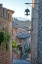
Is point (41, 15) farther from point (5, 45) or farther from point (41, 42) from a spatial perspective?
point (5, 45)

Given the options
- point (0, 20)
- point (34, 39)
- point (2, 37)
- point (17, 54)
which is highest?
point (0, 20)

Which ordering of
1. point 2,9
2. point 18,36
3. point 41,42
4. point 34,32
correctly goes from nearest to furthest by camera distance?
point 41,42, point 2,9, point 34,32, point 18,36

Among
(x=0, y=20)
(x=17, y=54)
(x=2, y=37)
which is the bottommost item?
(x=17, y=54)

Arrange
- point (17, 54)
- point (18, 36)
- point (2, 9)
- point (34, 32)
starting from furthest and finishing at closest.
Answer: point (18, 36), point (17, 54), point (34, 32), point (2, 9)

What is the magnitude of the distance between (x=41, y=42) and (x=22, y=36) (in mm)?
28817

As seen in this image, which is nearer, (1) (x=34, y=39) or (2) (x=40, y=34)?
(2) (x=40, y=34)

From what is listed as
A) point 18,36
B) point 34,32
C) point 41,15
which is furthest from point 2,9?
point 18,36

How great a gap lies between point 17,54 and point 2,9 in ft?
56.5

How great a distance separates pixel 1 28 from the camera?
1420 centimetres

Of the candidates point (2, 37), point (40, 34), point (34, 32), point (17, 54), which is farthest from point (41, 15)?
point (17, 54)

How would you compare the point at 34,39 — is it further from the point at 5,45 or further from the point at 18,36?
the point at 18,36

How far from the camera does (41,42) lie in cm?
1088

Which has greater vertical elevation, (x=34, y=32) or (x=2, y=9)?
(x=2, y=9)

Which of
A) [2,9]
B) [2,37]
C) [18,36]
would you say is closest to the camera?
[2,37]
